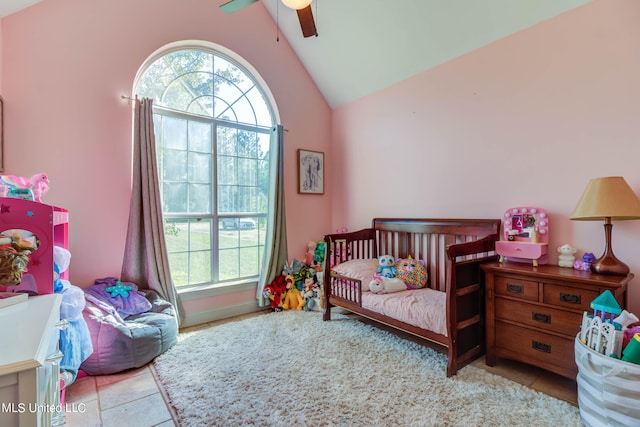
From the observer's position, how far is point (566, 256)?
201 centimetres

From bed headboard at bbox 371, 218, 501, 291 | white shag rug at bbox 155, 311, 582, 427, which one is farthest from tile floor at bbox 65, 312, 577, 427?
bed headboard at bbox 371, 218, 501, 291

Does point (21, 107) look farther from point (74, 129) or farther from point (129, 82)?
point (129, 82)

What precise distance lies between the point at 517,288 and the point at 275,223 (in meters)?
2.32

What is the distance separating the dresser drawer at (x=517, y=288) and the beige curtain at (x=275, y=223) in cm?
216

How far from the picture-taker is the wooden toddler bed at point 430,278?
6.63 ft

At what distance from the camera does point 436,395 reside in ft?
5.79

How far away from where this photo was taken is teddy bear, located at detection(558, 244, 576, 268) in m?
1.99

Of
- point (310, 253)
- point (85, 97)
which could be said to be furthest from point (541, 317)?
point (85, 97)

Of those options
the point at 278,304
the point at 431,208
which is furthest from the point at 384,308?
the point at 278,304

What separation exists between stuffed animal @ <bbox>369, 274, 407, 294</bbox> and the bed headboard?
445mm

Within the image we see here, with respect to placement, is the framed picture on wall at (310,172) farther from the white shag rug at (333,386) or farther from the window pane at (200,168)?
the white shag rug at (333,386)

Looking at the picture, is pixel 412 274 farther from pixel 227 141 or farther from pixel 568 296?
pixel 227 141

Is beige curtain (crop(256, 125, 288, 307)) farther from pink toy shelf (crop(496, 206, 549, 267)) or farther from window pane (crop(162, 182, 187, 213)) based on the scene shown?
pink toy shelf (crop(496, 206, 549, 267))

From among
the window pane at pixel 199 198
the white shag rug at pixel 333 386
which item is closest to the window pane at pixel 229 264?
the window pane at pixel 199 198
